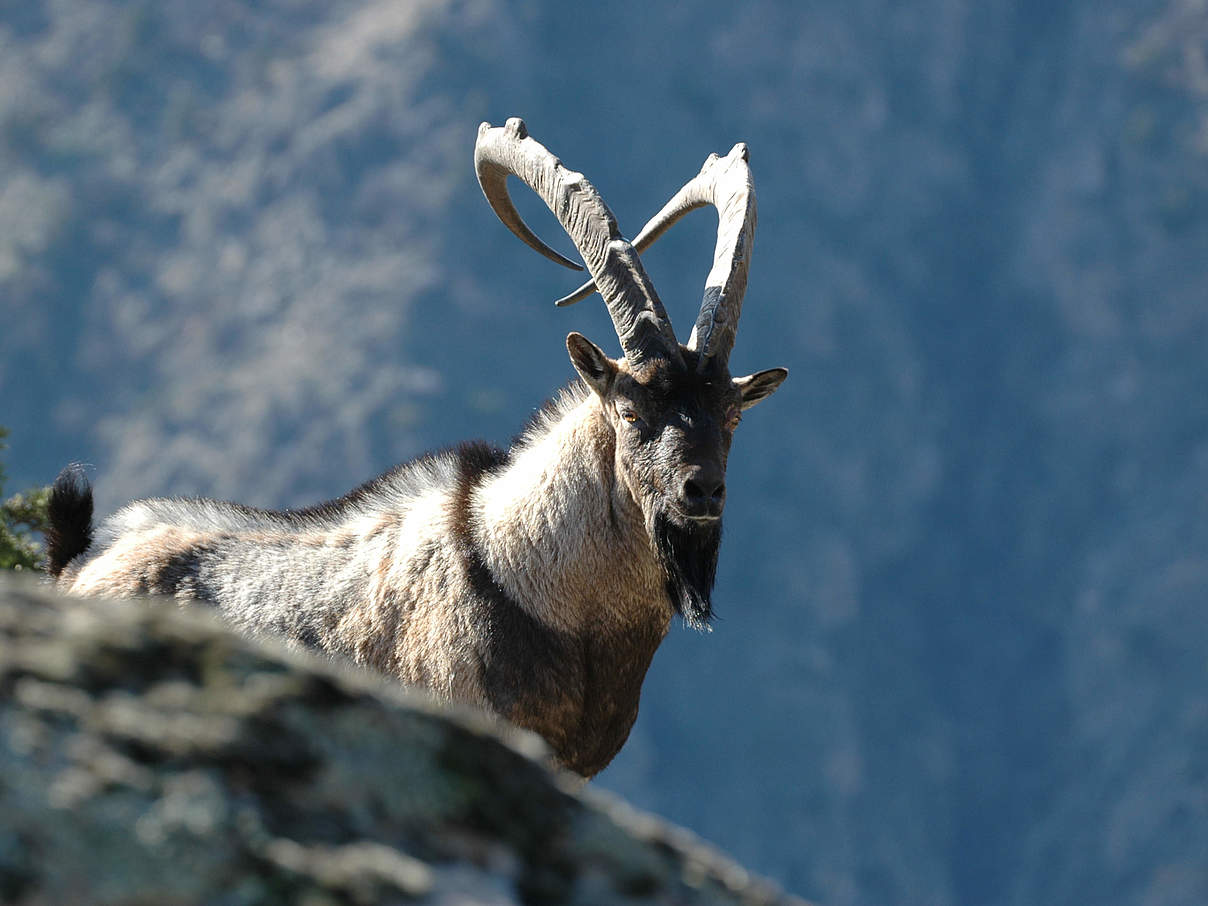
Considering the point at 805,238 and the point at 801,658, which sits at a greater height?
the point at 805,238

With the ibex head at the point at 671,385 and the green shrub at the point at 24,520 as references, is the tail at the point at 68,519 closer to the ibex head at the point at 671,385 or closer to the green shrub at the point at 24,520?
the green shrub at the point at 24,520

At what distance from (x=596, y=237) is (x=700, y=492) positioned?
2.32 m

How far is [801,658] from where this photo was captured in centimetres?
16725

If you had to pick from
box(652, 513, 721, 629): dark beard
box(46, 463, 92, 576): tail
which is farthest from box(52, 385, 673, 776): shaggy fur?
box(46, 463, 92, 576): tail

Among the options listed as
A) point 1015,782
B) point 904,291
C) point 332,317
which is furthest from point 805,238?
point 1015,782

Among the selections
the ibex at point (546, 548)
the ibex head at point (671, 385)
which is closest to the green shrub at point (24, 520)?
the ibex at point (546, 548)

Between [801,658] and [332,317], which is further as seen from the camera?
[332,317]

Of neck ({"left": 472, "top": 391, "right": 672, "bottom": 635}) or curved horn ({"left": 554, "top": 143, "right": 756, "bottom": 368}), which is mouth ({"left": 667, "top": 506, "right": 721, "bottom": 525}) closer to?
neck ({"left": 472, "top": 391, "right": 672, "bottom": 635})

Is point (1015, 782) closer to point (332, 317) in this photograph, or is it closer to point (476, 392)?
point (476, 392)

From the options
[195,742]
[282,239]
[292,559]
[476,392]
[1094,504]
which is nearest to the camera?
[195,742]

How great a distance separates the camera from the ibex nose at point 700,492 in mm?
9109

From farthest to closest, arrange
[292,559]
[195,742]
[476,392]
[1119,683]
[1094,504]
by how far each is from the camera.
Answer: [476,392]
[1094,504]
[1119,683]
[292,559]
[195,742]

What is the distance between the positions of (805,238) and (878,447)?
1056 inches

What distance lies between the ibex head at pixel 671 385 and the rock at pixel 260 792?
565 cm
